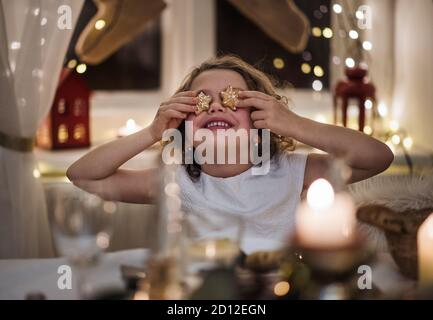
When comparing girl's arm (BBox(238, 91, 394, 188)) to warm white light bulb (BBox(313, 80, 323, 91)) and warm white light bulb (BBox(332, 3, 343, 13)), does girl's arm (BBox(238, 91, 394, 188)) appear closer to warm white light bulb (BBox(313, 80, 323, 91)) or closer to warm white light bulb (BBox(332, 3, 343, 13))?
warm white light bulb (BBox(332, 3, 343, 13))

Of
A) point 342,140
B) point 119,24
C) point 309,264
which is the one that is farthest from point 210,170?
point 119,24

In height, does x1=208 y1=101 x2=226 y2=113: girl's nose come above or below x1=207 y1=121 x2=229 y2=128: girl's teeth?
above

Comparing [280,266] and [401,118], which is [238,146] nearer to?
[280,266]

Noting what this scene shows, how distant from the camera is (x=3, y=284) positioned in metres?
0.91

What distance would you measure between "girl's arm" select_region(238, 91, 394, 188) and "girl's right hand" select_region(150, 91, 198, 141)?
0.40 ft

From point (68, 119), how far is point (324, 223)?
1342mm

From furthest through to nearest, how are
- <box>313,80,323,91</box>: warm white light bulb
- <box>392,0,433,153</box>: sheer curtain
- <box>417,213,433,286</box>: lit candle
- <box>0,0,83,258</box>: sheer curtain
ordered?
<box>313,80,323,91</box>: warm white light bulb, <box>392,0,433,153</box>: sheer curtain, <box>0,0,83,258</box>: sheer curtain, <box>417,213,433,286</box>: lit candle

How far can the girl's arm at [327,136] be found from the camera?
47.7 inches

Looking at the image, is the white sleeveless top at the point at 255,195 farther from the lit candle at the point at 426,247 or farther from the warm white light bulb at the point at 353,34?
the warm white light bulb at the point at 353,34

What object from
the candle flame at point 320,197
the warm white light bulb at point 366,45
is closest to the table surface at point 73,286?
the candle flame at point 320,197

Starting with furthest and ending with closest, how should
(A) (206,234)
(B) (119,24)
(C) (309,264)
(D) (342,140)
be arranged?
(B) (119,24) < (D) (342,140) < (A) (206,234) < (C) (309,264)

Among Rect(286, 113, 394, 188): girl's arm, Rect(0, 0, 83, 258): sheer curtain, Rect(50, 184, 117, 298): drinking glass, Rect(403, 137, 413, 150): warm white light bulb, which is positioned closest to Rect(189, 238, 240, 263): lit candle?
Rect(50, 184, 117, 298): drinking glass

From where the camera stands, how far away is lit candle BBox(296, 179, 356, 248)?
627 millimetres

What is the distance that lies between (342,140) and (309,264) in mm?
612
